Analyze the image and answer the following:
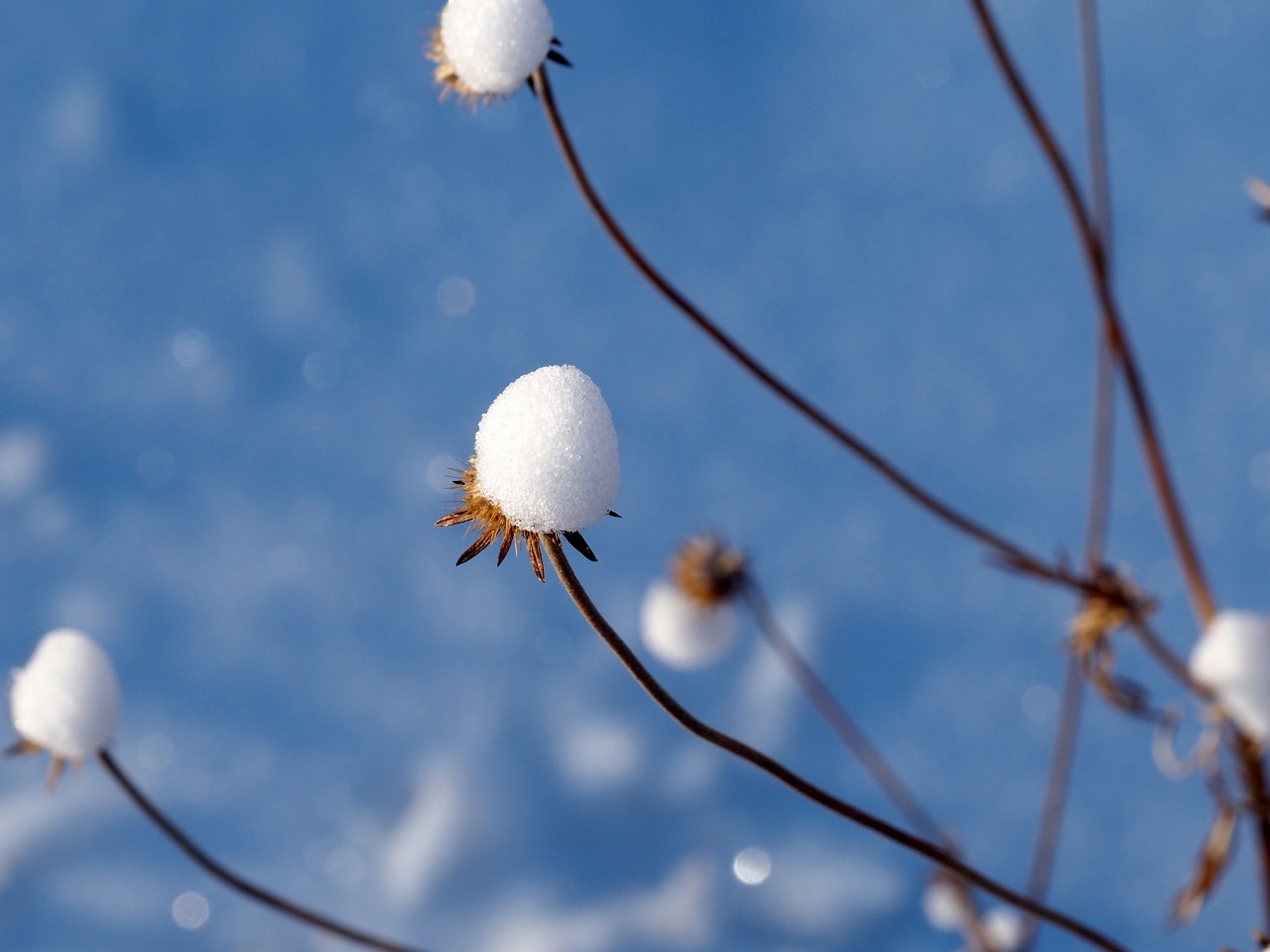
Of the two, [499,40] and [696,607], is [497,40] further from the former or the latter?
[696,607]

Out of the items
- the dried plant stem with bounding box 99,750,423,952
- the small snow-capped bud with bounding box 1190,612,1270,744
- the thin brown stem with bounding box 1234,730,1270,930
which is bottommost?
the dried plant stem with bounding box 99,750,423,952

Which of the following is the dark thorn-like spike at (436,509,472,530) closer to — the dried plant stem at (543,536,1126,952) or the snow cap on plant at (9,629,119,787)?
the dried plant stem at (543,536,1126,952)

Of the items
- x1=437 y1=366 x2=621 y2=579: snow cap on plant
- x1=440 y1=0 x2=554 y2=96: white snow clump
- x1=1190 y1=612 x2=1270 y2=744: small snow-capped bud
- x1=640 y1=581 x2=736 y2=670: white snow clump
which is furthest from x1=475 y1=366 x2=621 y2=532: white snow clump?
x1=640 y1=581 x2=736 y2=670: white snow clump

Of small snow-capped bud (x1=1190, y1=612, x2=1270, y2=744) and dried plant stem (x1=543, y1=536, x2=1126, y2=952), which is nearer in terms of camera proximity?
dried plant stem (x1=543, y1=536, x2=1126, y2=952)

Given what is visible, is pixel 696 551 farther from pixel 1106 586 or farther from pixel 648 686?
pixel 648 686

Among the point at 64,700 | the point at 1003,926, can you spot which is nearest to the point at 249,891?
the point at 64,700
